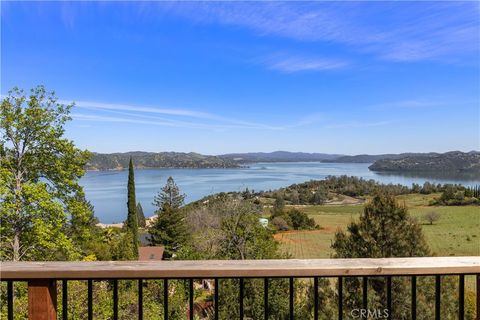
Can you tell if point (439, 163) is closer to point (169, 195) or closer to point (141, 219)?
point (169, 195)

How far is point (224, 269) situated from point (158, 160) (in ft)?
125

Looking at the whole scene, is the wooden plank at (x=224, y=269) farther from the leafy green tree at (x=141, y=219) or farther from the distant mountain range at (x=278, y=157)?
the distant mountain range at (x=278, y=157)

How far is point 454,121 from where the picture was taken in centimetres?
1948

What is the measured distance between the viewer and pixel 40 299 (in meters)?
1.35

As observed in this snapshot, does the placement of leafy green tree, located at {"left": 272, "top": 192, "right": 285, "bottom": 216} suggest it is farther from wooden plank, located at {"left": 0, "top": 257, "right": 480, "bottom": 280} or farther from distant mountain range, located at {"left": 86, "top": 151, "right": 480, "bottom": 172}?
wooden plank, located at {"left": 0, "top": 257, "right": 480, "bottom": 280}

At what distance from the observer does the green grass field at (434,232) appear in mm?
17719

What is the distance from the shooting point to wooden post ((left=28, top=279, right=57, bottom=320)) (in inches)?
53.1

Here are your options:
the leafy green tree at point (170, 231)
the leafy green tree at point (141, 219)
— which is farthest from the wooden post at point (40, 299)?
the leafy green tree at point (141, 219)

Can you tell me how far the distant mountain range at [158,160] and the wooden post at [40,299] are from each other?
69.3 ft

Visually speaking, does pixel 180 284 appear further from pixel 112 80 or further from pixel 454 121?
pixel 454 121

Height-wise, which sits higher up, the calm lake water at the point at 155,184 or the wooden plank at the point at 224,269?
the wooden plank at the point at 224,269

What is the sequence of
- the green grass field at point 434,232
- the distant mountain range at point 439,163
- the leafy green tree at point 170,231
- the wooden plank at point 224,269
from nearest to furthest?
1. the wooden plank at point 224,269
2. the distant mountain range at point 439,163
3. the green grass field at point 434,232
4. the leafy green tree at point 170,231

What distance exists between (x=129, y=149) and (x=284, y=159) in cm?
3550

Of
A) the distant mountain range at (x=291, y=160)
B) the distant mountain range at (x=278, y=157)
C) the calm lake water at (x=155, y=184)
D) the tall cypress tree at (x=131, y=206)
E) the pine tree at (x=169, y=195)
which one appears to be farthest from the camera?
the distant mountain range at (x=278, y=157)
